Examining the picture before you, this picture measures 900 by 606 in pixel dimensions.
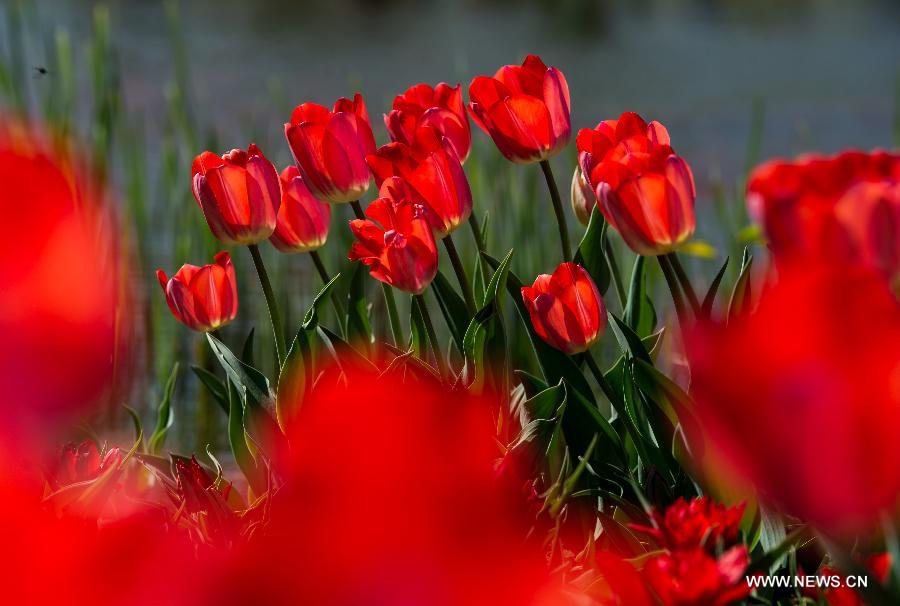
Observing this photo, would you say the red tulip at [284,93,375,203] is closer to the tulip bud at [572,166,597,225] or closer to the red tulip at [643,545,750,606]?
the tulip bud at [572,166,597,225]

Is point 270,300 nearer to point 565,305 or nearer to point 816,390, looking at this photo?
point 565,305

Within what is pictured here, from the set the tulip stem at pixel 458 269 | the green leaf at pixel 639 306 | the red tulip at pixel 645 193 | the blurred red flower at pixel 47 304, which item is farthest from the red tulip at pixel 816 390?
the green leaf at pixel 639 306

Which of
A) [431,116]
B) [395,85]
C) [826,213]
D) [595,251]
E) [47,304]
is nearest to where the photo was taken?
[47,304]

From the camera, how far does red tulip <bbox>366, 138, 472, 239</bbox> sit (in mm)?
534

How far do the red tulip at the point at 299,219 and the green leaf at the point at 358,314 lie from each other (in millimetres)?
63

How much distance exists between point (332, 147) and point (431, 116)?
60 mm

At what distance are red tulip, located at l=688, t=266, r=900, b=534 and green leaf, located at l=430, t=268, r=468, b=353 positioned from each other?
19.2 inches

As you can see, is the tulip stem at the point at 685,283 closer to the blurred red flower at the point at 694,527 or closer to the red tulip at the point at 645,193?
the red tulip at the point at 645,193

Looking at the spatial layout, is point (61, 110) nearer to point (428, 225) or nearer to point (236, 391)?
point (236, 391)

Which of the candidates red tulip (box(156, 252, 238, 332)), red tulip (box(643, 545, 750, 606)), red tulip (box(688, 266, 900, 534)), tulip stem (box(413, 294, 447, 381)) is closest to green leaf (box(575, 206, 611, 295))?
tulip stem (box(413, 294, 447, 381))

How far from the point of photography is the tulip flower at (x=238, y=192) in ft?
1.82

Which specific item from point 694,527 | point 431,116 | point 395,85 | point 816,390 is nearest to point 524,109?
point 431,116

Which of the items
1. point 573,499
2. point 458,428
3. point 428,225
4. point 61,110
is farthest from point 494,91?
point 61,110

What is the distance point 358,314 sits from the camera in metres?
0.71
